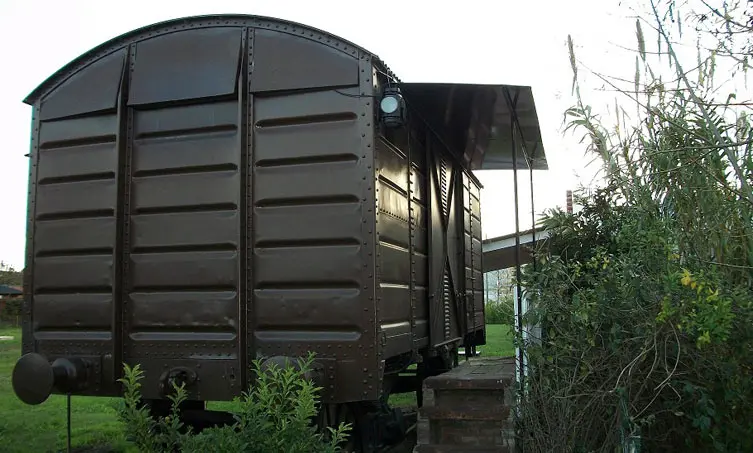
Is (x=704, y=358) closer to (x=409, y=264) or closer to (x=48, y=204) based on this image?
(x=409, y=264)

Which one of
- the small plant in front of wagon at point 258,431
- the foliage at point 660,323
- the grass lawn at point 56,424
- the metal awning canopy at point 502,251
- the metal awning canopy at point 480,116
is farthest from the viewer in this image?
the metal awning canopy at point 502,251

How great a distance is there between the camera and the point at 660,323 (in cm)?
480

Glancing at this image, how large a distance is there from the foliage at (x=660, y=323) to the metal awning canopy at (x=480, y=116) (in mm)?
1151

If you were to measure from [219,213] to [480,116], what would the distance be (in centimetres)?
291

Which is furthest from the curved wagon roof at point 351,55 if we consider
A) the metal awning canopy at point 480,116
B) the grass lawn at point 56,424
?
the grass lawn at point 56,424

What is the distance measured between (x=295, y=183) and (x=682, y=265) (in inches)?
118

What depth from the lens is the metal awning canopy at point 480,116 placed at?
559cm

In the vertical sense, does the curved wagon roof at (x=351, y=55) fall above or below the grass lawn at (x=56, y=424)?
above

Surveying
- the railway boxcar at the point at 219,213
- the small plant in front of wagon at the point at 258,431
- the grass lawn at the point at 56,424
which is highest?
the railway boxcar at the point at 219,213

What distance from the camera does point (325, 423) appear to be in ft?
16.7

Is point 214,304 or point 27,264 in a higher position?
point 27,264

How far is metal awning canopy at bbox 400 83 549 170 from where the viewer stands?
18.3 ft

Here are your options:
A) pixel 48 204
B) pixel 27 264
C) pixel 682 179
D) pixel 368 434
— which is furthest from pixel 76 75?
pixel 682 179

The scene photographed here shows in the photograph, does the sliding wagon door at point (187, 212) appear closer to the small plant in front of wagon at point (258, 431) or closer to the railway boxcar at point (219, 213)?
the railway boxcar at point (219, 213)
